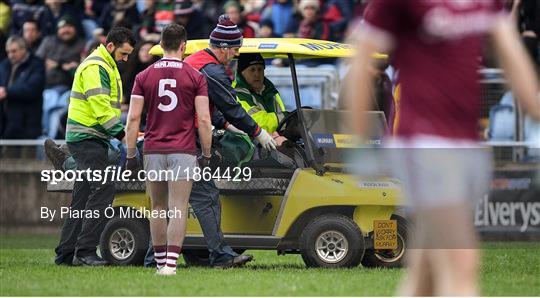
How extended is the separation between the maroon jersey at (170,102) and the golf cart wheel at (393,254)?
221 centimetres

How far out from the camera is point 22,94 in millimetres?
19516

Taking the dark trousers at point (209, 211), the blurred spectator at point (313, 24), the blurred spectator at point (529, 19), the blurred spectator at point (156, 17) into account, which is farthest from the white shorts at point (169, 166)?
the blurred spectator at point (156, 17)

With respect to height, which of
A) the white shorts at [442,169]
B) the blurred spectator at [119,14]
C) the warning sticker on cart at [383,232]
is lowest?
the warning sticker on cart at [383,232]

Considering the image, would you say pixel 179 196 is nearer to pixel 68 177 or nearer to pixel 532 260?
pixel 68 177

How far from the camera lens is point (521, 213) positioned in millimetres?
16906

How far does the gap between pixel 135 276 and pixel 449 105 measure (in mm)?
5382

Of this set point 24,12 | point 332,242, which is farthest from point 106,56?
point 24,12

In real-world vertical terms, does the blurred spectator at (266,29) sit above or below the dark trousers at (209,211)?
above

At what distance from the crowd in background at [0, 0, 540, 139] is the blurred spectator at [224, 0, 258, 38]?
14 mm

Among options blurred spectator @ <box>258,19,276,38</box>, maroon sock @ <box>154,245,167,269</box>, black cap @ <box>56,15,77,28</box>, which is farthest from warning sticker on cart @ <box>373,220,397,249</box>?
black cap @ <box>56,15,77,28</box>

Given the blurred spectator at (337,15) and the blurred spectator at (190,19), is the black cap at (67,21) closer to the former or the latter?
the blurred spectator at (190,19)

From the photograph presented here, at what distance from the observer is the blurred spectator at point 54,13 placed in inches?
843

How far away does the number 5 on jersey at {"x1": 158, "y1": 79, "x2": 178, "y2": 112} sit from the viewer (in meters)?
11.6

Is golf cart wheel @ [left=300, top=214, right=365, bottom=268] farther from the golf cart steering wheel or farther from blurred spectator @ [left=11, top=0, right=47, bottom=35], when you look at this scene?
blurred spectator @ [left=11, top=0, right=47, bottom=35]
